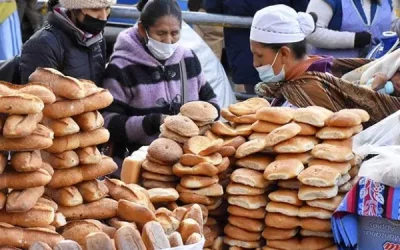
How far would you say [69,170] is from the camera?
3486mm

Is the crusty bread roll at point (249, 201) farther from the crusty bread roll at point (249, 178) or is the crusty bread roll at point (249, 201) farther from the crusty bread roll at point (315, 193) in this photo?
the crusty bread roll at point (315, 193)

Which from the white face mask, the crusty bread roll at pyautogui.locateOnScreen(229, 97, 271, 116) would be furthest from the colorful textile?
the white face mask

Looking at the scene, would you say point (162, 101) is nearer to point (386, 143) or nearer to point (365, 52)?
point (386, 143)

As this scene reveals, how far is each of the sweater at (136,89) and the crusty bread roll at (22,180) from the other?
1.78 m

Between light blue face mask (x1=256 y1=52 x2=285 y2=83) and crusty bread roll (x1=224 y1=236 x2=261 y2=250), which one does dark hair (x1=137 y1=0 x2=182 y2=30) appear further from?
crusty bread roll (x1=224 y1=236 x2=261 y2=250)

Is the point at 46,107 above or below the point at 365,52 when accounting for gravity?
above

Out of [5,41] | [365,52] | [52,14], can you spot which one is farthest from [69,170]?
[5,41]

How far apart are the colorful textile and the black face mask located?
194cm

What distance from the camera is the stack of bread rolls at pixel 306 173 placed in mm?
4027

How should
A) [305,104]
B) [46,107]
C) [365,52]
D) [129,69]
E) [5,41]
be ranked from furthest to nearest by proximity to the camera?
[5,41] < [365,52] < [129,69] < [305,104] < [46,107]

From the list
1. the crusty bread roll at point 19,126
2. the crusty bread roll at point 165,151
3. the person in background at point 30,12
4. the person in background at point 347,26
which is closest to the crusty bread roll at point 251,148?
the crusty bread roll at point 165,151

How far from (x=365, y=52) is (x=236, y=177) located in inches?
A: 131

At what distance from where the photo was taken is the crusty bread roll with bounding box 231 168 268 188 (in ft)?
13.5

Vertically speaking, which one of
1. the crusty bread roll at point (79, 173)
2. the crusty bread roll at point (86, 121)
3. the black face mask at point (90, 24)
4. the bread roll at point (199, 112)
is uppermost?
the crusty bread roll at point (86, 121)
